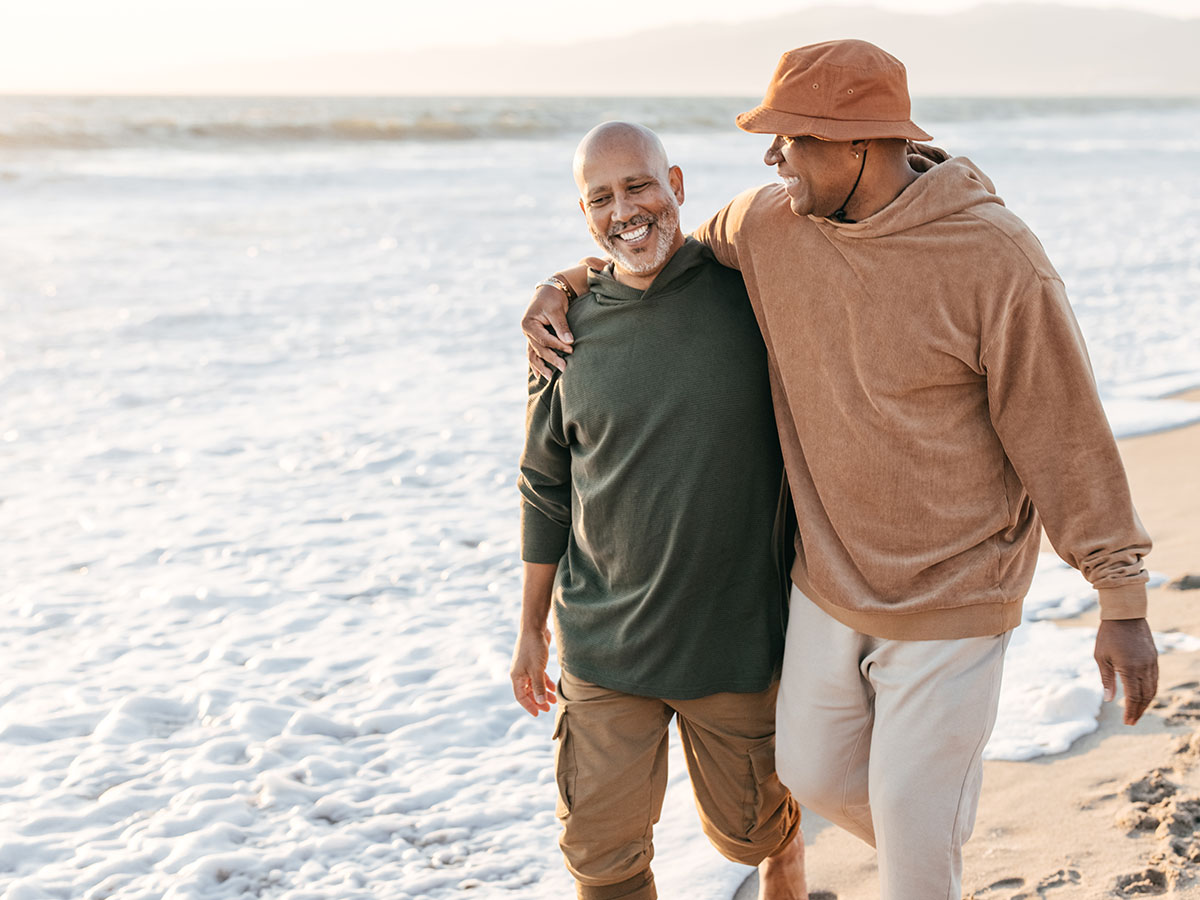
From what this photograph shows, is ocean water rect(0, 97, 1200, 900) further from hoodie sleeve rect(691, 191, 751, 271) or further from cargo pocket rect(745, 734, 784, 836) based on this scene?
hoodie sleeve rect(691, 191, 751, 271)

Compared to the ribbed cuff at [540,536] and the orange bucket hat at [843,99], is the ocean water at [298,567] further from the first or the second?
the orange bucket hat at [843,99]

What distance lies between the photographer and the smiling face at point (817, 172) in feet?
7.66

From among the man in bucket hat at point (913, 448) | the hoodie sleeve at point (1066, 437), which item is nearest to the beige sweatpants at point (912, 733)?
the man in bucket hat at point (913, 448)

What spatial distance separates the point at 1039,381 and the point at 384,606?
11.2 ft

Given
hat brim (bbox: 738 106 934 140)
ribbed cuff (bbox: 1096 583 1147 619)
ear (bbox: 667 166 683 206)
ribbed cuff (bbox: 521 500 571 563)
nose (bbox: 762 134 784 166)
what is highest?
hat brim (bbox: 738 106 934 140)

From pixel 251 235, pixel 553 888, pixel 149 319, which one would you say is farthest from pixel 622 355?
pixel 251 235

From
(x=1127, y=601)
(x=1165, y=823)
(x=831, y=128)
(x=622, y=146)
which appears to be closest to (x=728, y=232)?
(x=622, y=146)

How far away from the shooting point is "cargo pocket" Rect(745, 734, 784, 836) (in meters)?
2.70

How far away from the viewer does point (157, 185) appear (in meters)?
21.5

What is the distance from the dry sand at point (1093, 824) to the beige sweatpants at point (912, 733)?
60 centimetres

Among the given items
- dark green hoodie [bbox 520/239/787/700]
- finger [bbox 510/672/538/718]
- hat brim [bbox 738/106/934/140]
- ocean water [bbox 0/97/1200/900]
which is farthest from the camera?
ocean water [bbox 0/97/1200/900]

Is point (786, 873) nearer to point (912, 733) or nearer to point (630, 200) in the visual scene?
point (912, 733)

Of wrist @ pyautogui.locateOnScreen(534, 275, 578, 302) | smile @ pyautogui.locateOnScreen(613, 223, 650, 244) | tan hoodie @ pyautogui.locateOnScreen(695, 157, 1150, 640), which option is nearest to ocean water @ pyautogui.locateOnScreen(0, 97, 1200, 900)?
tan hoodie @ pyautogui.locateOnScreen(695, 157, 1150, 640)

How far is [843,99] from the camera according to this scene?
229 centimetres
